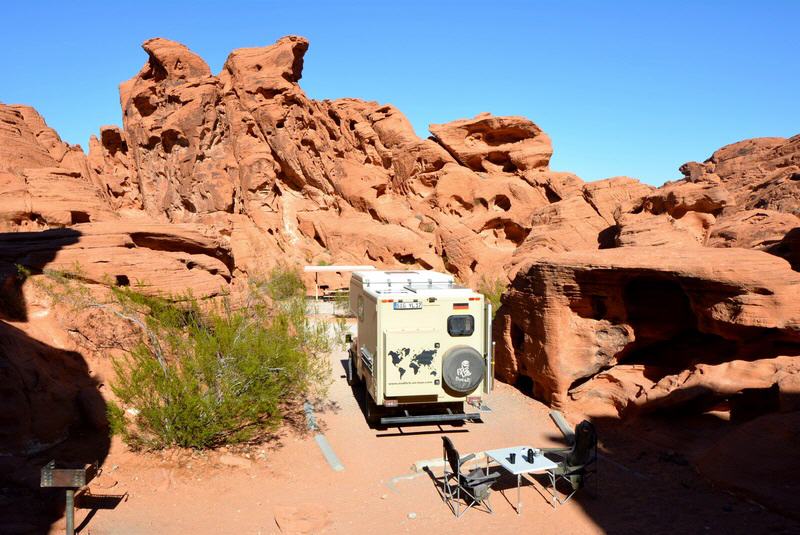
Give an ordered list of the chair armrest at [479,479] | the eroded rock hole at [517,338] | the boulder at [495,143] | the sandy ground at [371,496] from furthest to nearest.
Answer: the boulder at [495,143] → the eroded rock hole at [517,338] → the chair armrest at [479,479] → the sandy ground at [371,496]

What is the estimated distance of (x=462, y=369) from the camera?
30.8 feet

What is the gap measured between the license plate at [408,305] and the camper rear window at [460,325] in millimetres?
645

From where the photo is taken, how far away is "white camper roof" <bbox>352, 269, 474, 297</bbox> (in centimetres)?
999

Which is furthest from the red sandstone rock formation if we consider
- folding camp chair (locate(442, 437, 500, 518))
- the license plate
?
folding camp chair (locate(442, 437, 500, 518))

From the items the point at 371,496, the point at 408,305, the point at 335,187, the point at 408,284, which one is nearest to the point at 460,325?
the point at 408,305

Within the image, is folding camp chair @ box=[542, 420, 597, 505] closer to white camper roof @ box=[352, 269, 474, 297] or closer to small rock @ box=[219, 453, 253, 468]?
white camper roof @ box=[352, 269, 474, 297]

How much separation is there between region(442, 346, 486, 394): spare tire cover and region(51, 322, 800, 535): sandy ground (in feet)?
3.95

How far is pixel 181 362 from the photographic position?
8.83 metres

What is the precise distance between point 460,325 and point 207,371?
4632mm

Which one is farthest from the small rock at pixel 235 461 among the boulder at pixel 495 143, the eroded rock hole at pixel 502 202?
the boulder at pixel 495 143

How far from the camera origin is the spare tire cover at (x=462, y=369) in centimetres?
937

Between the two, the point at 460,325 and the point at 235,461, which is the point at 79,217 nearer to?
the point at 235,461

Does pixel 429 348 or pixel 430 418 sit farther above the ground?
pixel 429 348

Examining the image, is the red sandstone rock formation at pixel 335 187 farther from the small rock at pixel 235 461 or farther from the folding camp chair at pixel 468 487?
the folding camp chair at pixel 468 487
